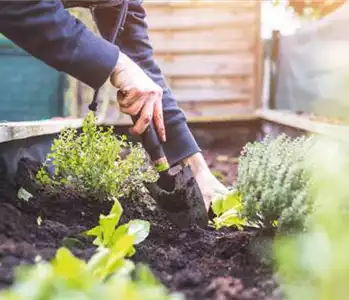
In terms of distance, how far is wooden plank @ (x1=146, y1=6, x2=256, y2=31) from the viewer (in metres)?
4.02

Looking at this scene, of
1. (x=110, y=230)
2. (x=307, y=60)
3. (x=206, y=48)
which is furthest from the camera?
(x=206, y=48)

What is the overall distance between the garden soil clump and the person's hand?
19 centimetres

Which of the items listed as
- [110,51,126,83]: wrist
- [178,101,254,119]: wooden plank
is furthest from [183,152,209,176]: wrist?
[178,101,254,119]: wooden plank

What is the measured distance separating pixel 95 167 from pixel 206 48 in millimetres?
2849

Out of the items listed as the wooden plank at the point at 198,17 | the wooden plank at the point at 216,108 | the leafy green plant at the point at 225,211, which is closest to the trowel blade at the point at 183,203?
the leafy green plant at the point at 225,211

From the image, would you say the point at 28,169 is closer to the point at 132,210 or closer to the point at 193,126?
the point at 132,210

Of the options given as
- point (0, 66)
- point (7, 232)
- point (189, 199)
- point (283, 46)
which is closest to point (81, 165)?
point (189, 199)

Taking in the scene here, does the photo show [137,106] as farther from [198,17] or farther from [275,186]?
[198,17]

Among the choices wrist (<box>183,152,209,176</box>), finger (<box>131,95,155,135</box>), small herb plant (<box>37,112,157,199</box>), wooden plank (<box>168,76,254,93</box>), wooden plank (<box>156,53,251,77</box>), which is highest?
finger (<box>131,95,155,135</box>)

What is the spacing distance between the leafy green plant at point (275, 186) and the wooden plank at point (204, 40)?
303 cm

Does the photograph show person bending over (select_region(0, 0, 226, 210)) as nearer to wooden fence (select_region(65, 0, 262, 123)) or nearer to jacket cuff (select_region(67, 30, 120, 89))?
jacket cuff (select_region(67, 30, 120, 89))

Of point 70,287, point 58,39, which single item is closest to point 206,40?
point 58,39

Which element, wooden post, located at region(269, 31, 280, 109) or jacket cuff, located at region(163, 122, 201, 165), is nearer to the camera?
jacket cuff, located at region(163, 122, 201, 165)

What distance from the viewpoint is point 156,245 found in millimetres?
1075
